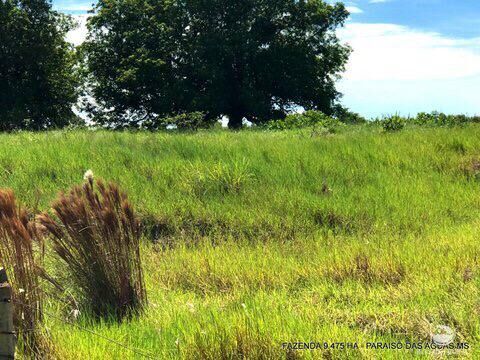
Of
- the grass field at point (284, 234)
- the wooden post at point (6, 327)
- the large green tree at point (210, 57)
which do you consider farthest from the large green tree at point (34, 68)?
the wooden post at point (6, 327)

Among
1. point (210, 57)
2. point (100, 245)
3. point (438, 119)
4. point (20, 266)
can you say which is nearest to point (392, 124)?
point (438, 119)

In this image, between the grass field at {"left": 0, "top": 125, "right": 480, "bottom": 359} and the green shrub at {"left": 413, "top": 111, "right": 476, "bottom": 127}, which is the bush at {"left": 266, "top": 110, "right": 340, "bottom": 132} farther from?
the grass field at {"left": 0, "top": 125, "right": 480, "bottom": 359}

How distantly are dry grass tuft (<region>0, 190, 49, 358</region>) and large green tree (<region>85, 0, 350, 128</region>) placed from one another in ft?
74.7

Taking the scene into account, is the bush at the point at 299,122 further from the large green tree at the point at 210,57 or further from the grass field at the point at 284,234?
the large green tree at the point at 210,57

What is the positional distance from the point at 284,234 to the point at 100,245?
Answer: 3423 mm

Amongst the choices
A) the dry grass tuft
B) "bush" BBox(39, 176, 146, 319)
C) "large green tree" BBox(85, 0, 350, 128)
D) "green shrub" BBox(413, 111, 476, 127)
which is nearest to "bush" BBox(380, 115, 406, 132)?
"green shrub" BBox(413, 111, 476, 127)

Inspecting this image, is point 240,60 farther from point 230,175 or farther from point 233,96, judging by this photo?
point 230,175

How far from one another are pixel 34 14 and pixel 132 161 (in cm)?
2399

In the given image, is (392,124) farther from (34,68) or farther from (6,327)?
(34,68)

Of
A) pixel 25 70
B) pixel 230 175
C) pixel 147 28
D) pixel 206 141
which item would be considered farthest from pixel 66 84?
pixel 230 175

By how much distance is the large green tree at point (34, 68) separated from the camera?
27484mm

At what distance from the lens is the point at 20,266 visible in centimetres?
331

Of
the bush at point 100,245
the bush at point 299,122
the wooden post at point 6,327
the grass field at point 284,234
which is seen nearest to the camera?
the wooden post at point 6,327

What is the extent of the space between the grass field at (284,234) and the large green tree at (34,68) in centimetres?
1866
